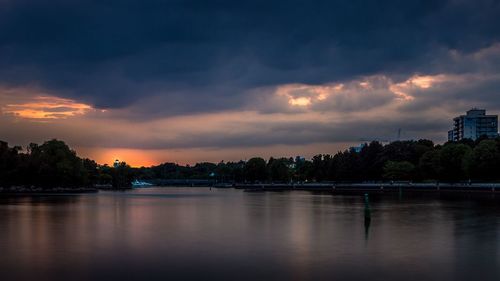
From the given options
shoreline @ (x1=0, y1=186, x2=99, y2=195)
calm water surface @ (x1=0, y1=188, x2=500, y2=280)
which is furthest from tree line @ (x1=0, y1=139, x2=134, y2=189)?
calm water surface @ (x1=0, y1=188, x2=500, y2=280)

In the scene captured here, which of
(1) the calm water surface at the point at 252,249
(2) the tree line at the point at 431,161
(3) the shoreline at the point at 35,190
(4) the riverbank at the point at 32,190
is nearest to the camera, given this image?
(1) the calm water surface at the point at 252,249

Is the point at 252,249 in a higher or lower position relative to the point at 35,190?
higher

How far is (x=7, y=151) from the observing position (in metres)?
142

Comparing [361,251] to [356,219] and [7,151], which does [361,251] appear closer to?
[356,219]

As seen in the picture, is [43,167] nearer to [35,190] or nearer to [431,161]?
[35,190]

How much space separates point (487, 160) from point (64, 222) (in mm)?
98656

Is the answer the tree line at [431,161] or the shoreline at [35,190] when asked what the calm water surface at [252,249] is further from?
the shoreline at [35,190]

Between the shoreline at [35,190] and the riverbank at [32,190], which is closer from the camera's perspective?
the shoreline at [35,190]

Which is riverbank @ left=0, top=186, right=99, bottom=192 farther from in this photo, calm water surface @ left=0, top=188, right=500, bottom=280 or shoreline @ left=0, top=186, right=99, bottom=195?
calm water surface @ left=0, top=188, right=500, bottom=280

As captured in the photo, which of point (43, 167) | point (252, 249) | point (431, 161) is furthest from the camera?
point (431, 161)

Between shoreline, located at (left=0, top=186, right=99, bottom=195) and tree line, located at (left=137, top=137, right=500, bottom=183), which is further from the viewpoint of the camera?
shoreline, located at (left=0, top=186, right=99, bottom=195)

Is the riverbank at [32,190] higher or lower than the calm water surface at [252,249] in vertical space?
lower

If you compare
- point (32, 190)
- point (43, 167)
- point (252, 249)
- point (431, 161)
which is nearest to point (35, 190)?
point (32, 190)

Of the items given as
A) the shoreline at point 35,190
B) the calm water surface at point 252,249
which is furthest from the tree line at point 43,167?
the calm water surface at point 252,249
